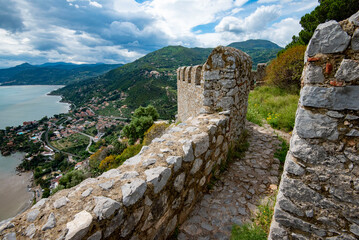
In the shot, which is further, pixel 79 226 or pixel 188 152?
pixel 188 152

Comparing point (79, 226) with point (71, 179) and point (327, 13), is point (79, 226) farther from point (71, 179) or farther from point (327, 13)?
point (327, 13)

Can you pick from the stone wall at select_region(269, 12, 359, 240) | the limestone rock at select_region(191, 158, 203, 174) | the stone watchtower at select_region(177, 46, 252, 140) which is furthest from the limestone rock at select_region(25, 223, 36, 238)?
the stone watchtower at select_region(177, 46, 252, 140)

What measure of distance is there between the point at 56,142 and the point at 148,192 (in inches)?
1794

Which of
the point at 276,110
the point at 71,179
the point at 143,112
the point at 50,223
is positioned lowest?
the point at 71,179

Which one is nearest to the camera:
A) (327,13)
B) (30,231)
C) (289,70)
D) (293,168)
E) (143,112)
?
(30,231)

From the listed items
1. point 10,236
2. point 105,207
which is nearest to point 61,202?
point 10,236

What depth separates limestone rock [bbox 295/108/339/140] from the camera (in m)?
1.20

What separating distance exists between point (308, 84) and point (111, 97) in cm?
7764

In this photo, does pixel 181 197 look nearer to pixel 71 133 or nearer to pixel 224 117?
pixel 224 117

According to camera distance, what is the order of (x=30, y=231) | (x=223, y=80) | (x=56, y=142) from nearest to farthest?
1. (x=30, y=231)
2. (x=223, y=80)
3. (x=56, y=142)

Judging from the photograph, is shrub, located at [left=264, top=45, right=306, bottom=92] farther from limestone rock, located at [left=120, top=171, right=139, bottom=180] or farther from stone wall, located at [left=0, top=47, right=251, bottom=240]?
limestone rock, located at [left=120, top=171, right=139, bottom=180]

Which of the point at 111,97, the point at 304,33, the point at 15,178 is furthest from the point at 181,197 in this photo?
the point at 111,97

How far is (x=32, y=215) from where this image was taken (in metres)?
1.25

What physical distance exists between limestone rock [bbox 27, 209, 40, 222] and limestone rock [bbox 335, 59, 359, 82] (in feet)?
8.06
